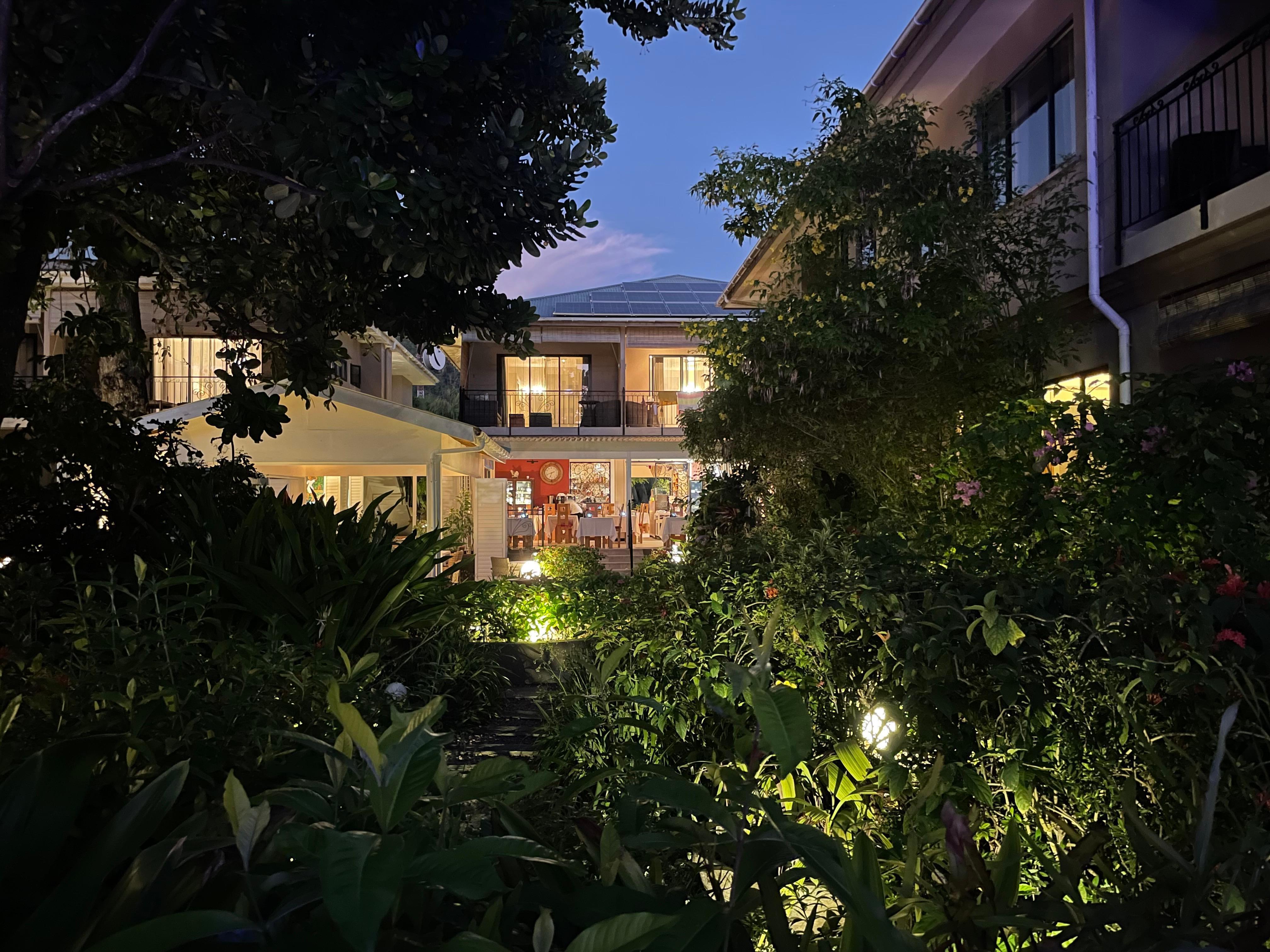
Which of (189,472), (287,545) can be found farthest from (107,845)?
(189,472)

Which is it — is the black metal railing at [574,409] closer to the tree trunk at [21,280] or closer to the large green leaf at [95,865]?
the tree trunk at [21,280]

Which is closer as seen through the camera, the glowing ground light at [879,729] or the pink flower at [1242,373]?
the glowing ground light at [879,729]

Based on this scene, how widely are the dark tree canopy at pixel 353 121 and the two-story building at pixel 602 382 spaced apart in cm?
1674

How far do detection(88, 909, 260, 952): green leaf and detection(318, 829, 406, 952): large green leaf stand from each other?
0.31 ft

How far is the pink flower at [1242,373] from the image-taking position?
4.51 meters

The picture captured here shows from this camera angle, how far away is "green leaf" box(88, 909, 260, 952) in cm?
79

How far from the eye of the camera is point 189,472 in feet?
19.0

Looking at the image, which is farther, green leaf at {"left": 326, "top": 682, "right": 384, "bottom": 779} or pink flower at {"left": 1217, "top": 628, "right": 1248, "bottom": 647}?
pink flower at {"left": 1217, "top": 628, "right": 1248, "bottom": 647}

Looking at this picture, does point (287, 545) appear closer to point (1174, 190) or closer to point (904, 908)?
point (904, 908)

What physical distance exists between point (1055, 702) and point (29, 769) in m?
2.34

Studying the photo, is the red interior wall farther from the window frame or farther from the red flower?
the red flower

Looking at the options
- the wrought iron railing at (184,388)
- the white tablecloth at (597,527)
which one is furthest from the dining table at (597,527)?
the wrought iron railing at (184,388)

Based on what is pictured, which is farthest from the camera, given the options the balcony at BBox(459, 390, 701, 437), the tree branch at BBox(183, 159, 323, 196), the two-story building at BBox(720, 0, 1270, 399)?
the balcony at BBox(459, 390, 701, 437)

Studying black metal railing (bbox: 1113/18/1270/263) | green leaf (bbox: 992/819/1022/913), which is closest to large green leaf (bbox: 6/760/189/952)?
green leaf (bbox: 992/819/1022/913)
